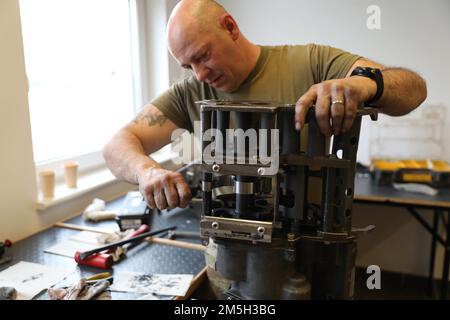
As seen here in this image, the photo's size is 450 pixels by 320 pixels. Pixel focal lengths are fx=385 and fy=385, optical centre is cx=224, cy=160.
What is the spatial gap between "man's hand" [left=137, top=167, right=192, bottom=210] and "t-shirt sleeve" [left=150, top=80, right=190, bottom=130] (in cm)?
49

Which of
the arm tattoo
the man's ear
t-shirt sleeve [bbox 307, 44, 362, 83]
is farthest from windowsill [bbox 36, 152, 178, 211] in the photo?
t-shirt sleeve [bbox 307, 44, 362, 83]

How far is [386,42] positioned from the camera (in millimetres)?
2428

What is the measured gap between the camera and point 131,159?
1106 millimetres

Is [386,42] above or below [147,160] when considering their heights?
above

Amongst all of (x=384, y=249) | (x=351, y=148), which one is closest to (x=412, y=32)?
(x=384, y=249)

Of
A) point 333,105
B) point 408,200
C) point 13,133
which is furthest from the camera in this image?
point 408,200

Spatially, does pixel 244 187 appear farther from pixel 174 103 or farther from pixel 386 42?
pixel 386 42

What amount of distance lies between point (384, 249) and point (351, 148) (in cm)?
241

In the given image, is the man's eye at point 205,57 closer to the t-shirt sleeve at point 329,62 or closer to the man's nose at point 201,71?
the man's nose at point 201,71

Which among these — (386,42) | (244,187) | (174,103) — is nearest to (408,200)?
(386,42)

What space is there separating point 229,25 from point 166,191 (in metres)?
0.57

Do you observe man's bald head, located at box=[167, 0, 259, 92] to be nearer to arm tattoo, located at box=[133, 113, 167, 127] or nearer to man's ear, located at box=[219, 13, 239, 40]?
man's ear, located at box=[219, 13, 239, 40]
